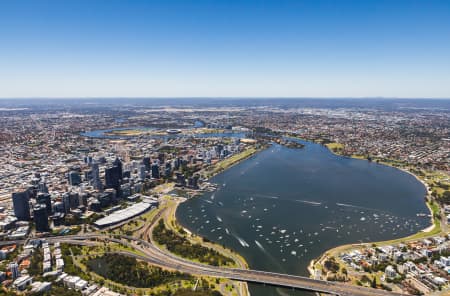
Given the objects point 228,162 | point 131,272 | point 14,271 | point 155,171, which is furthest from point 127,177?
point 131,272

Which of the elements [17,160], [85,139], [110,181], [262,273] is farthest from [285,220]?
[85,139]

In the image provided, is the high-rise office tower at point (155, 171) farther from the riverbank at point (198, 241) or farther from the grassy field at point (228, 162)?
the riverbank at point (198, 241)

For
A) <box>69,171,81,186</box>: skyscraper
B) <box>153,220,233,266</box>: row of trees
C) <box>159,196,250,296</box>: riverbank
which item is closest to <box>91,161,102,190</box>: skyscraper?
<box>69,171,81,186</box>: skyscraper

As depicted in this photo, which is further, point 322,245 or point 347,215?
point 347,215

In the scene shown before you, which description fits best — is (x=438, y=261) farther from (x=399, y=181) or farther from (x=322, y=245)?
(x=399, y=181)

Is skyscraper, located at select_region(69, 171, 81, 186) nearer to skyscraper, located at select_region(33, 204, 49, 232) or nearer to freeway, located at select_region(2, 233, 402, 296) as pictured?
skyscraper, located at select_region(33, 204, 49, 232)

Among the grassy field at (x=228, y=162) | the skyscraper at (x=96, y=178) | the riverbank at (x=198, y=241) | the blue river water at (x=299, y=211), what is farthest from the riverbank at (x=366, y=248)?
the skyscraper at (x=96, y=178)
